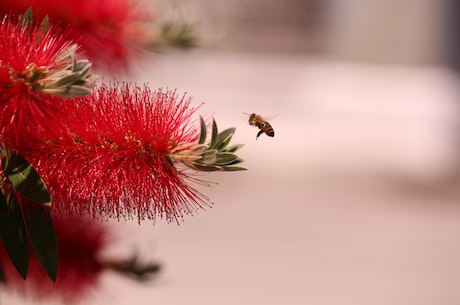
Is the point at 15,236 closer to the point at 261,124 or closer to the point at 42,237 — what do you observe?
the point at 42,237

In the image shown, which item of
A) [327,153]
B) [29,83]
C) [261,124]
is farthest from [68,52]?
[327,153]

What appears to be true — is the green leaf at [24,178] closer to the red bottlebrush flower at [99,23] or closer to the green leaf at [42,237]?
the green leaf at [42,237]

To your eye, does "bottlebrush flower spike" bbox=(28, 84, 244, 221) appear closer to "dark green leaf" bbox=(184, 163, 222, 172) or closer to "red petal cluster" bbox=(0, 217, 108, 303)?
"dark green leaf" bbox=(184, 163, 222, 172)

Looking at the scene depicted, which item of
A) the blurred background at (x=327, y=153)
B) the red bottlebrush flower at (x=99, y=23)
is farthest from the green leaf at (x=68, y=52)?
the blurred background at (x=327, y=153)

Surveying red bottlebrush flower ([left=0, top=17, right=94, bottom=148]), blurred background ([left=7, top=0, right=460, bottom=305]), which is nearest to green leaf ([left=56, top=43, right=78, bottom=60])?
red bottlebrush flower ([left=0, top=17, right=94, bottom=148])

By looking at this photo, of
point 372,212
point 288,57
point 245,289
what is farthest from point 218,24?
point 245,289

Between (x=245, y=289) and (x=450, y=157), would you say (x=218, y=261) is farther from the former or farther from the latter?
(x=450, y=157)
